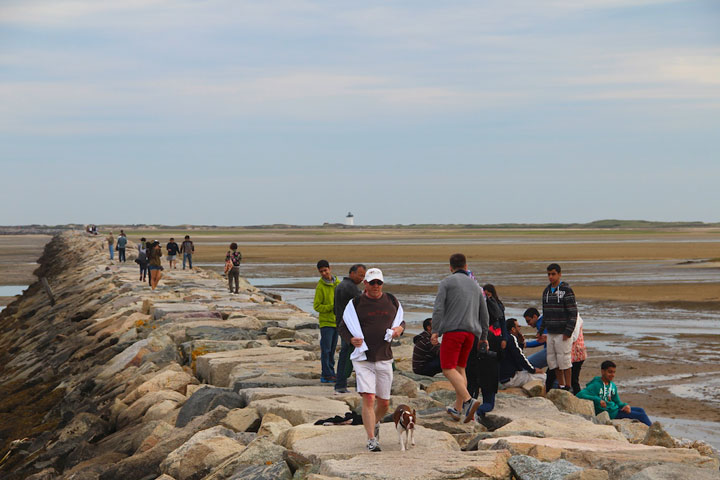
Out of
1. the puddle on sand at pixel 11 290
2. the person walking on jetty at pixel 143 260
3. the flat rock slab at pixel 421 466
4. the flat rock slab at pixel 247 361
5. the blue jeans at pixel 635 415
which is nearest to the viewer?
the flat rock slab at pixel 421 466

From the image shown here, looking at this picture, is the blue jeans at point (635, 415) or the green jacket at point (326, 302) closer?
the blue jeans at point (635, 415)

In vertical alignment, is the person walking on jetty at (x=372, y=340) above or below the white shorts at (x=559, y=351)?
above

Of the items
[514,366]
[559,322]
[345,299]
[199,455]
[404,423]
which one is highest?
[345,299]

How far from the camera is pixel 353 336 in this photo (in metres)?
6.79

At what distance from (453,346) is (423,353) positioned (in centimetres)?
116

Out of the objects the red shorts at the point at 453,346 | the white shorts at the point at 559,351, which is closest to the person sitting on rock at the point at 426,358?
the red shorts at the point at 453,346

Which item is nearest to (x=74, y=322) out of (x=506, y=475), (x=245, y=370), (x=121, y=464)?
(x=245, y=370)

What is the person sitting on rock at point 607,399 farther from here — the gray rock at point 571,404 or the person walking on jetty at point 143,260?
the person walking on jetty at point 143,260

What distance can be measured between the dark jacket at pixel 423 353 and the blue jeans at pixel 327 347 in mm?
1392

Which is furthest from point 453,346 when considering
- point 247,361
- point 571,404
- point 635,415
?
point 247,361

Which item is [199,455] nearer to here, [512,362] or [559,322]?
[512,362]

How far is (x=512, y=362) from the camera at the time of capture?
32.5 ft

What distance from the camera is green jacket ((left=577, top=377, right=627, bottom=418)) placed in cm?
948

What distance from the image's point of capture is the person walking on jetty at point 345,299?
863 centimetres
